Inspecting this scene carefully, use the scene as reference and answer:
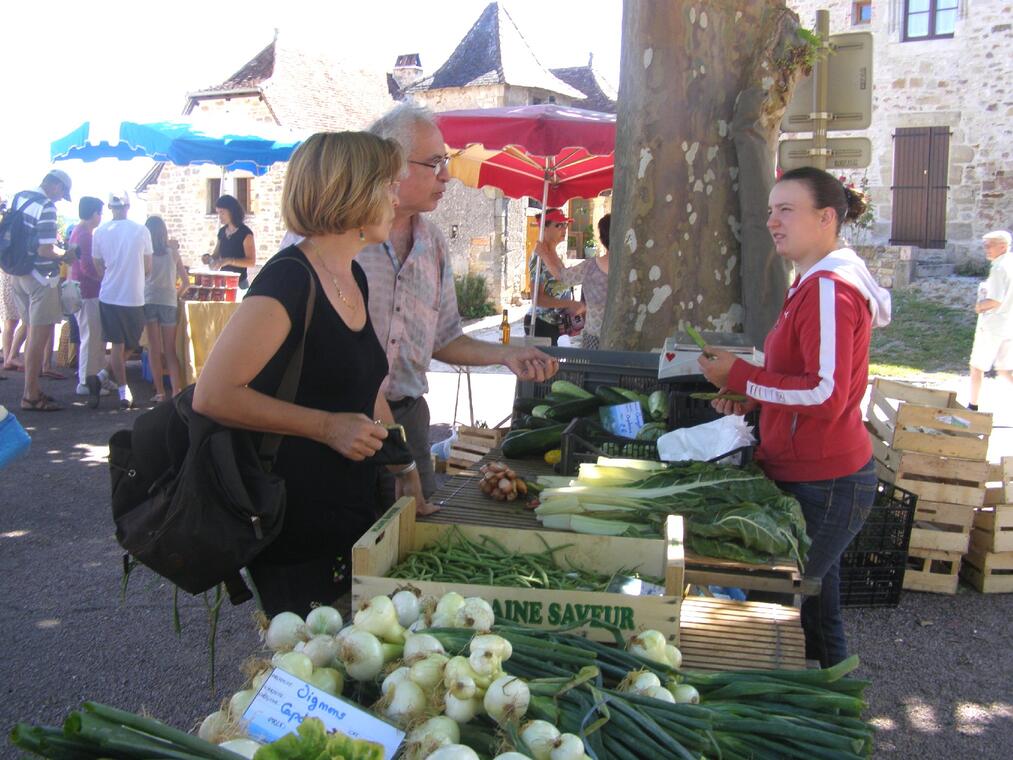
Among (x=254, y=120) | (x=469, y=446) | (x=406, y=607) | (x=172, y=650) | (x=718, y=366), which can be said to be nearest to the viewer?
(x=406, y=607)

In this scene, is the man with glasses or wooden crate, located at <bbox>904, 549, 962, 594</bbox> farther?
wooden crate, located at <bbox>904, 549, 962, 594</bbox>

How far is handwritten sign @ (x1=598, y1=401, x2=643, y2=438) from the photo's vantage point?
3758 mm

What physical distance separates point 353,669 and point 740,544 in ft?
4.32

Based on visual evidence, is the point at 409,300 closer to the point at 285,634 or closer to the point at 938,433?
the point at 285,634

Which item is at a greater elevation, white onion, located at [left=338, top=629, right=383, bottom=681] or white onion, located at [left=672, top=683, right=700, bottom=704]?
white onion, located at [left=338, top=629, right=383, bottom=681]

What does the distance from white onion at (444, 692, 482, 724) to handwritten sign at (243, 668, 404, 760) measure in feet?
0.32

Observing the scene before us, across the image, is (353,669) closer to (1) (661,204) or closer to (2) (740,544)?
(2) (740,544)

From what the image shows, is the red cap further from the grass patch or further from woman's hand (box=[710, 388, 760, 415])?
woman's hand (box=[710, 388, 760, 415])

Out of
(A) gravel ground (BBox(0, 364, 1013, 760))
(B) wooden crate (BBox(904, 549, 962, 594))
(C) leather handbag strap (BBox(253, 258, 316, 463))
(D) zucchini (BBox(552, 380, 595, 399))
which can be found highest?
(C) leather handbag strap (BBox(253, 258, 316, 463))

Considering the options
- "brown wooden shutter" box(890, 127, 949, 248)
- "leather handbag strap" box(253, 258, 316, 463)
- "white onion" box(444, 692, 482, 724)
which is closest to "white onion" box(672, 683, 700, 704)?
"white onion" box(444, 692, 482, 724)

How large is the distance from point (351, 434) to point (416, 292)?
1015 mm

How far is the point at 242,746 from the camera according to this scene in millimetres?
1419

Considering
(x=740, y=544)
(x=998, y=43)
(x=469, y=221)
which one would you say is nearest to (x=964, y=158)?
(x=998, y=43)

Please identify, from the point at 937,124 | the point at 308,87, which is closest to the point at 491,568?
the point at 937,124
